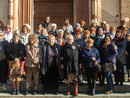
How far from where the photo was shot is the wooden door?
455 inches

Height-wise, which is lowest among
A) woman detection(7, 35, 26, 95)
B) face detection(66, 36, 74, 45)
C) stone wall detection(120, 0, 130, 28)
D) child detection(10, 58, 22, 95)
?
child detection(10, 58, 22, 95)

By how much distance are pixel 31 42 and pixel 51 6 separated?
232 inches

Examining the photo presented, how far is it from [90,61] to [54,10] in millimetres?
6288

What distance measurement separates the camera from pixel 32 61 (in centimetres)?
606

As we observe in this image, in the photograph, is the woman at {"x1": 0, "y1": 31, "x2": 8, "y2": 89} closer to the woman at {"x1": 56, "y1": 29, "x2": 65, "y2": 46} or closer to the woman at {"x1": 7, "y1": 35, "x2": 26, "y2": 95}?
the woman at {"x1": 7, "y1": 35, "x2": 26, "y2": 95}

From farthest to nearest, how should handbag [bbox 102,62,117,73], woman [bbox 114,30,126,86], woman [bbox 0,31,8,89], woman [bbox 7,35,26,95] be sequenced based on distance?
woman [bbox 114,30,126,86], woman [bbox 0,31,8,89], woman [bbox 7,35,26,95], handbag [bbox 102,62,117,73]

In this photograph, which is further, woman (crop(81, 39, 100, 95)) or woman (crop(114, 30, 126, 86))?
woman (crop(114, 30, 126, 86))

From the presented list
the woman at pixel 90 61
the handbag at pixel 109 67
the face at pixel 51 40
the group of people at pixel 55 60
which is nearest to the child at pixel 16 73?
the group of people at pixel 55 60

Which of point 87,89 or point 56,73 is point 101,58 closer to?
point 87,89

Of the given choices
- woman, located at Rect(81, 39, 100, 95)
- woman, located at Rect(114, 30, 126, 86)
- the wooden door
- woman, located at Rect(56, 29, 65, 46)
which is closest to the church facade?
the wooden door

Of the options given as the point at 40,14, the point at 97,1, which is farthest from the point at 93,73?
the point at 40,14

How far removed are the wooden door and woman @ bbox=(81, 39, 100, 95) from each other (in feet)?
18.5

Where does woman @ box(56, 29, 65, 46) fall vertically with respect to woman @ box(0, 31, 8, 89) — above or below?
above

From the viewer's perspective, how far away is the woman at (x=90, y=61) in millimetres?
6008
